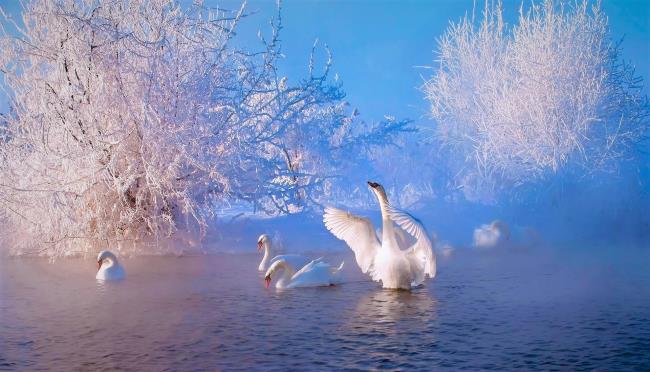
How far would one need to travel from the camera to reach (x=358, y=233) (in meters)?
10.4

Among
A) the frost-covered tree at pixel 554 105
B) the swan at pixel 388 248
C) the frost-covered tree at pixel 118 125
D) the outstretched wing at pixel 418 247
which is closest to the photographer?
the outstretched wing at pixel 418 247

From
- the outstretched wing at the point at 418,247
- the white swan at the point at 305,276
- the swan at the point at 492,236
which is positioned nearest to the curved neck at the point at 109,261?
the white swan at the point at 305,276

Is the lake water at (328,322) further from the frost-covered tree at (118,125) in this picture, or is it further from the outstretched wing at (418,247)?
the frost-covered tree at (118,125)

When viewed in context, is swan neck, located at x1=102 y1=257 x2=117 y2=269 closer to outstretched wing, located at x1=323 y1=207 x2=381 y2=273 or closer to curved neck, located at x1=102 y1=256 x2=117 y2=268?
curved neck, located at x1=102 y1=256 x2=117 y2=268

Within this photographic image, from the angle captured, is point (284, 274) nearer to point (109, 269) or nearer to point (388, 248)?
point (388, 248)

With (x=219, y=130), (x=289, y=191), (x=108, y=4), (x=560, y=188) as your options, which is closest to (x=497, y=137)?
(x=560, y=188)

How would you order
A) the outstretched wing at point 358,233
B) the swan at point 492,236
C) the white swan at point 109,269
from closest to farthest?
the outstretched wing at point 358,233
the white swan at point 109,269
the swan at point 492,236

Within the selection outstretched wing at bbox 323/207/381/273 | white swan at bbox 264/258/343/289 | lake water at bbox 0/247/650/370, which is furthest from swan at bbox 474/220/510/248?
white swan at bbox 264/258/343/289

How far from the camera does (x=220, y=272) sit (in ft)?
40.3

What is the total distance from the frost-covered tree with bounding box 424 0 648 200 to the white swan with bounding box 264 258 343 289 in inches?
582

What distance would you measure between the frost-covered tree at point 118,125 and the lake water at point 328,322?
3.41 m

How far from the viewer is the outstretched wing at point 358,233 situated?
10.3m

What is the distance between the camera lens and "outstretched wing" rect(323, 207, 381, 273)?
10289 mm

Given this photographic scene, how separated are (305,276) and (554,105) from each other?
1585 centimetres
